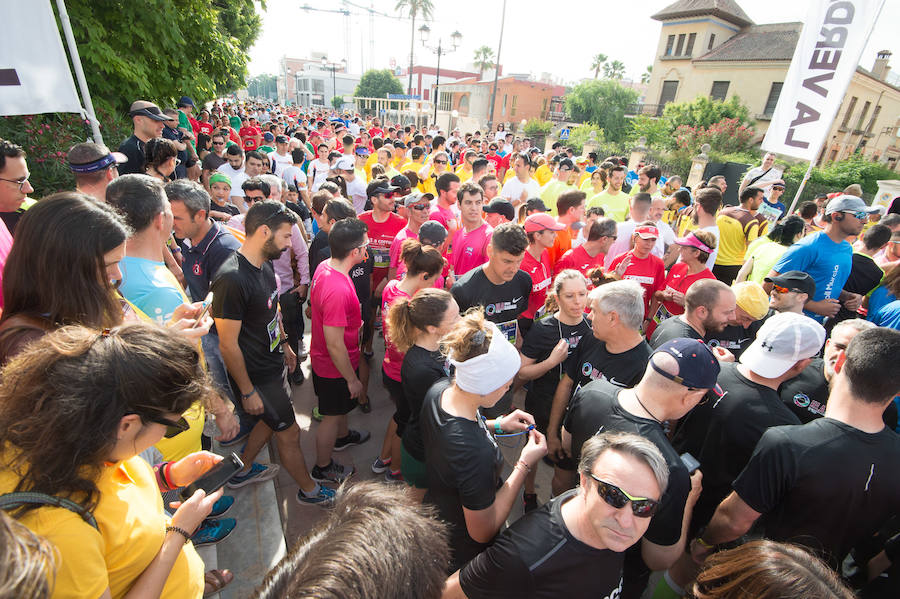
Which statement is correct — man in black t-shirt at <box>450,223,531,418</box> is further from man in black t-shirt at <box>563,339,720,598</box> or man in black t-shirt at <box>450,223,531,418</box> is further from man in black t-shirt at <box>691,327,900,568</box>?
man in black t-shirt at <box>691,327,900,568</box>

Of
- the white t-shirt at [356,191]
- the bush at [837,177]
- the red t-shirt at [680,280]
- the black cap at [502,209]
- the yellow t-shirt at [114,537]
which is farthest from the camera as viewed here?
the bush at [837,177]

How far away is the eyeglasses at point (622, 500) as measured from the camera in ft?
4.87

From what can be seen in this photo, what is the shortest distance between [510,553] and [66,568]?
1.32 m

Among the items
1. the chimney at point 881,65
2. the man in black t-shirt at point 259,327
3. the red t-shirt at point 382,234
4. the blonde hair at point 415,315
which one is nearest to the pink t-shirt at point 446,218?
the red t-shirt at point 382,234

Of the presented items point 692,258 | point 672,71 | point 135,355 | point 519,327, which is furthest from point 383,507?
point 672,71

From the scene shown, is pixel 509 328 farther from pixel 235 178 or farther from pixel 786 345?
pixel 235 178

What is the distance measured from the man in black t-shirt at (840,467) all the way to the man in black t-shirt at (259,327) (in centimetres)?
288

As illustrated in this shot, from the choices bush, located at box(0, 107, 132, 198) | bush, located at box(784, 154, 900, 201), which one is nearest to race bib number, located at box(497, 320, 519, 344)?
bush, located at box(0, 107, 132, 198)

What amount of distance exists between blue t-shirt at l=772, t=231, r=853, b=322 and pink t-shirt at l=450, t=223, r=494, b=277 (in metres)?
3.07

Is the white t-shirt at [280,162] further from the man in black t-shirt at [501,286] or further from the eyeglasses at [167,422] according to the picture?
the eyeglasses at [167,422]

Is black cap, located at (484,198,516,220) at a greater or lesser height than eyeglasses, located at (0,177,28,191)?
lesser

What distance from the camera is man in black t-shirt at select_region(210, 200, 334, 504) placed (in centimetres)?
268

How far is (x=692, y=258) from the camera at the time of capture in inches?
158

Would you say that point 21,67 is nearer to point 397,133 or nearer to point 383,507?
point 383,507
